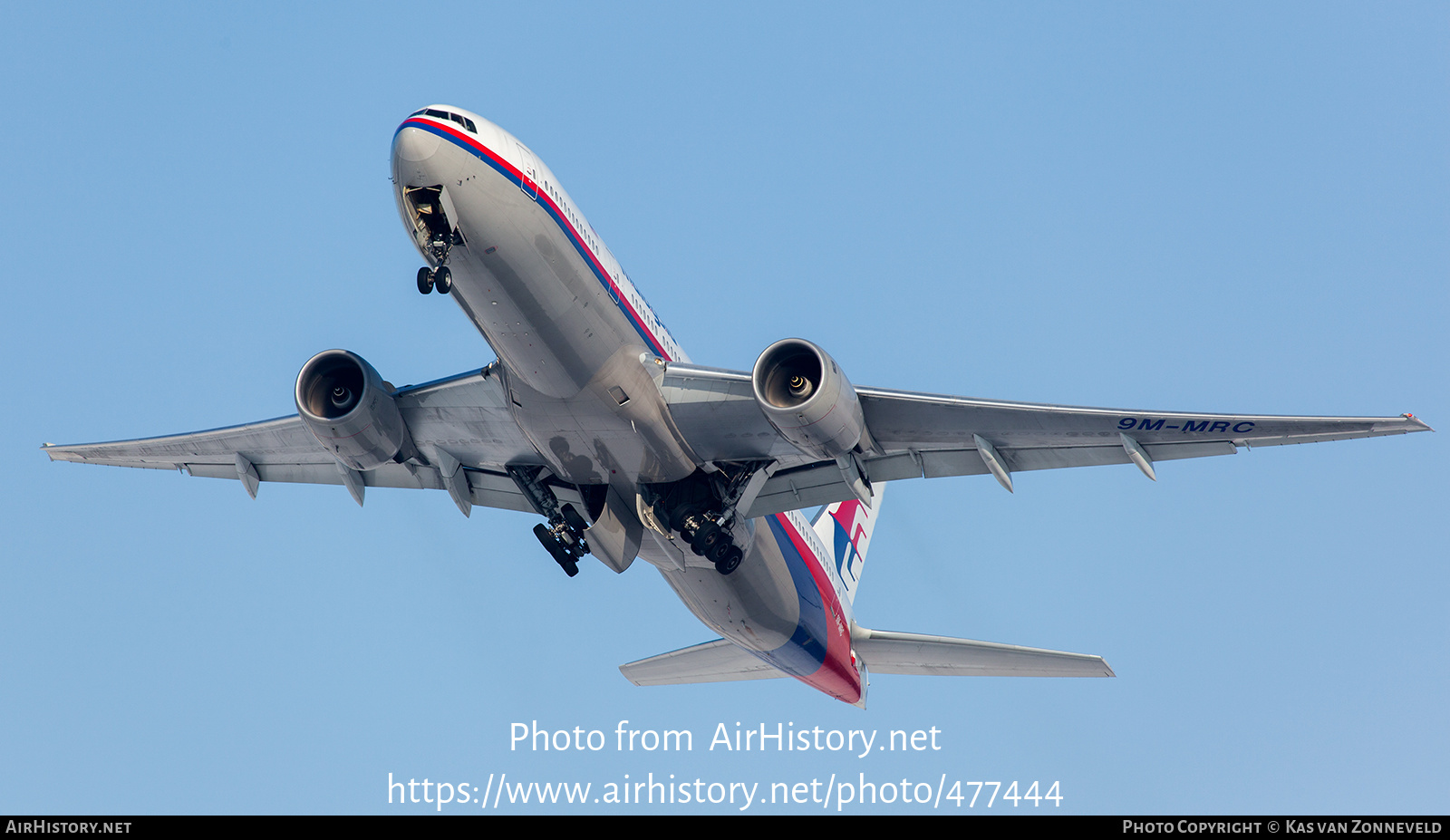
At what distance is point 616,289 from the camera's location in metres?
21.2

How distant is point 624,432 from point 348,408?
5.03m

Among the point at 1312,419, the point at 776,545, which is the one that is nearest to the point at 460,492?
the point at 776,545

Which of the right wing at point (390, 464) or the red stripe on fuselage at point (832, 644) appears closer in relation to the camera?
the right wing at point (390, 464)

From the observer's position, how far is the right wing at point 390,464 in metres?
23.8

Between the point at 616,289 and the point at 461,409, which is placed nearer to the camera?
the point at 616,289

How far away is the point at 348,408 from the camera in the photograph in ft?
75.3

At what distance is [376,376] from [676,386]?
5.61m

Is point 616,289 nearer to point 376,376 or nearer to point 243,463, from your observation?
point 376,376

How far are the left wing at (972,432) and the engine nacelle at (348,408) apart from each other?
5.29m

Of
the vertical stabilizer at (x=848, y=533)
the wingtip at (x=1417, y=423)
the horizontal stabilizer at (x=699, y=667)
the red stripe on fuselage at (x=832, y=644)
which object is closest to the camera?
the wingtip at (x=1417, y=423)

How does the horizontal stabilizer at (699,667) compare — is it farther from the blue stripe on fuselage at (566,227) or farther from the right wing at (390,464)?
the blue stripe on fuselage at (566,227)

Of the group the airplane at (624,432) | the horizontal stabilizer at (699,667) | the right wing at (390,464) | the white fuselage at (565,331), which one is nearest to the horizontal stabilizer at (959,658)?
the airplane at (624,432)

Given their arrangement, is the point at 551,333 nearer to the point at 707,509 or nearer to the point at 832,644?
the point at 707,509

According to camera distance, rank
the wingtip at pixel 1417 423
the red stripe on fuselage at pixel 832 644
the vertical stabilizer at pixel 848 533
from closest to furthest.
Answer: the wingtip at pixel 1417 423 < the red stripe on fuselage at pixel 832 644 < the vertical stabilizer at pixel 848 533
